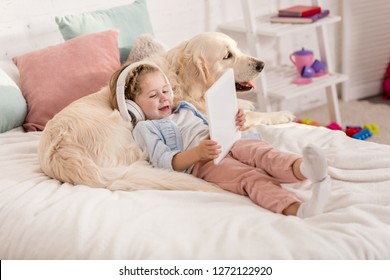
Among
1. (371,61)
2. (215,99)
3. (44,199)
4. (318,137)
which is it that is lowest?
(371,61)

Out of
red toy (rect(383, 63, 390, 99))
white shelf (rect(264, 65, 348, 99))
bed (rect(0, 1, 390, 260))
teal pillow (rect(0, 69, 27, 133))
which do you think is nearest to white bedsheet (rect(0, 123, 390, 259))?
bed (rect(0, 1, 390, 260))

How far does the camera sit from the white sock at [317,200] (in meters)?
1.23

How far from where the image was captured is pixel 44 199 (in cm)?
150

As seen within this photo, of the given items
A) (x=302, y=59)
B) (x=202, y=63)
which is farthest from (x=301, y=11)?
(x=202, y=63)

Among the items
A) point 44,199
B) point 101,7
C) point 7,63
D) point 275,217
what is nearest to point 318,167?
point 275,217

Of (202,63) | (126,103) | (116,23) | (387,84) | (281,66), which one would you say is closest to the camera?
(126,103)

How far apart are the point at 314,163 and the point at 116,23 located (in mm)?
1538

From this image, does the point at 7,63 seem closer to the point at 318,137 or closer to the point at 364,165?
the point at 318,137

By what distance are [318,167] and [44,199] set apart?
2.57 feet

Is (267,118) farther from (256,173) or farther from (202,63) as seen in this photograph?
(256,173)

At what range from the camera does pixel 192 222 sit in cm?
130

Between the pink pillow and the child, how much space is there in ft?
1.44

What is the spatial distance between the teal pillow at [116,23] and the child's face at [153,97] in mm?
635

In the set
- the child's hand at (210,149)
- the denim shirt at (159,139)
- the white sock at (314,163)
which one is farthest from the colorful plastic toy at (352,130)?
the white sock at (314,163)
